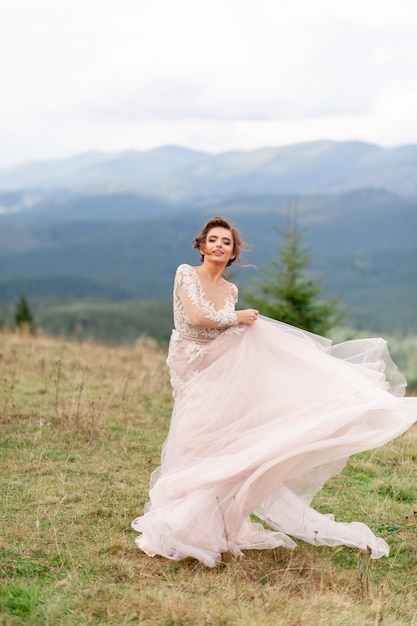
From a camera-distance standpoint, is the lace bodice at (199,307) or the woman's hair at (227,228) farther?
the woman's hair at (227,228)

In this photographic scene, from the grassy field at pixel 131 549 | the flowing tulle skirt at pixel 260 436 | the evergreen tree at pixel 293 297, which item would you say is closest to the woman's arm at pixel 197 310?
the flowing tulle skirt at pixel 260 436

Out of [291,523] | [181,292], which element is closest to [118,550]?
[291,523]

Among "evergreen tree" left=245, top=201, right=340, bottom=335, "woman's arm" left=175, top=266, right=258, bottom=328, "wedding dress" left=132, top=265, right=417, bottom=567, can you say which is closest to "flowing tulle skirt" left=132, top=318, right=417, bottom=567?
"wedding dress" left=132, top=265, right=417, bottom=567

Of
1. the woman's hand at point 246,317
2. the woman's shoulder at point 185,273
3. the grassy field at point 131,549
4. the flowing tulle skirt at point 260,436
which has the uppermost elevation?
the woman's shoulder at point 185,273

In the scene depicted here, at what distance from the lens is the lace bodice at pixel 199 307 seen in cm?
565

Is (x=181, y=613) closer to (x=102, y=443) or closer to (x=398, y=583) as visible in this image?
(x=398, y=583)

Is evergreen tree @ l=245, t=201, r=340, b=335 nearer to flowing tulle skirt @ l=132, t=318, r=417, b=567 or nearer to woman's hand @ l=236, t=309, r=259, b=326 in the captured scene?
flowing tulle skirt @ l=132, t=318, r=417, b=567

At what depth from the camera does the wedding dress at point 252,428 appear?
5.41 meters

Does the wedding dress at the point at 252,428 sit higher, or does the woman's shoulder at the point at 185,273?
the woman's shoulder at the point at 185,273

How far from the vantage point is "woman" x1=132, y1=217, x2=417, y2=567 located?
5.41 meters

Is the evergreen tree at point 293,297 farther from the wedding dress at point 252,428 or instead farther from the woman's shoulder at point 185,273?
the woman's shoulder at point 185,273

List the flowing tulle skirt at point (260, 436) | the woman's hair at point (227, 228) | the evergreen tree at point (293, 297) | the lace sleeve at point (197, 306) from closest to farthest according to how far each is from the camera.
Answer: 1. the flowing tulle skirt at point (260, 436)
2. the lace sleeve at point (197, 306)
3. the woman's hair at point (227, 228)
4. the evergreen tree at point (293, 297)

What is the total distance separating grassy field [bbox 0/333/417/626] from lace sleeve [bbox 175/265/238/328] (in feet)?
5.54

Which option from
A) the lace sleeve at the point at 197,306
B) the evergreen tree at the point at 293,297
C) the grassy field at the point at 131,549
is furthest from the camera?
the evergreen tree at the point at 293,297
